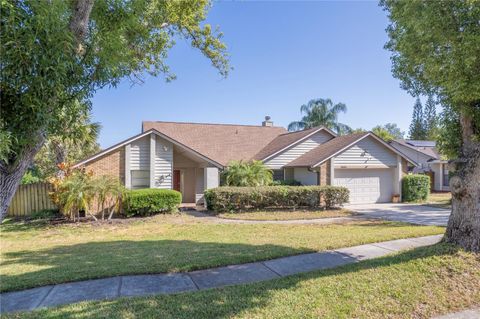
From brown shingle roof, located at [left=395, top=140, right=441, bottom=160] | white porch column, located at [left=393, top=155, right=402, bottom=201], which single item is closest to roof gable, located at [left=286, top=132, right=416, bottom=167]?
white porch column, located at [left=393, top=155, right=402, bottom=201]

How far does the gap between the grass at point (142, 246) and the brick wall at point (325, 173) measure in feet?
21.4

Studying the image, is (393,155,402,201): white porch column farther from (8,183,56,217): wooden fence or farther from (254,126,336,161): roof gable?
(8,183,56,217): wooden fence

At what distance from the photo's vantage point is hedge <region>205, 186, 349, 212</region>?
50.5ft

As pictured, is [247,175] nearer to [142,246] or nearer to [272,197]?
[272,197]

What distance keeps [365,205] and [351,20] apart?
39.5 ft

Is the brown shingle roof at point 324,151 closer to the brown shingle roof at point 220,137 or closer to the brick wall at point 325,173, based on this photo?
the brick wall at point 325,173

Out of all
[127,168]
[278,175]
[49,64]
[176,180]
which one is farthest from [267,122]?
[49,64]

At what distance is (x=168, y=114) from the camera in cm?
2739

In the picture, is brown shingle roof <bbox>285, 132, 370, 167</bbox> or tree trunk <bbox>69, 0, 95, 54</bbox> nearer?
tree trunk <bbox>69, 0, 95, 54</bbox>

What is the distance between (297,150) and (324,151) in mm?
2046

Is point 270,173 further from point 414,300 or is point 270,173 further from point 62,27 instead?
point 62,27

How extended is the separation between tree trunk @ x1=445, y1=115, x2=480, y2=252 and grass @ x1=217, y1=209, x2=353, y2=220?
787 centimetres

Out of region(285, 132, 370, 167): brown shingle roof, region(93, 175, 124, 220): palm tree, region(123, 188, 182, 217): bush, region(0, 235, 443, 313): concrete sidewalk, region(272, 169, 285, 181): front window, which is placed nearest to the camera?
region(0, 235, 443, 313): concrete sidewalk

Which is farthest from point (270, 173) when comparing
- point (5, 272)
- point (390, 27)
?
point (5, 272)
